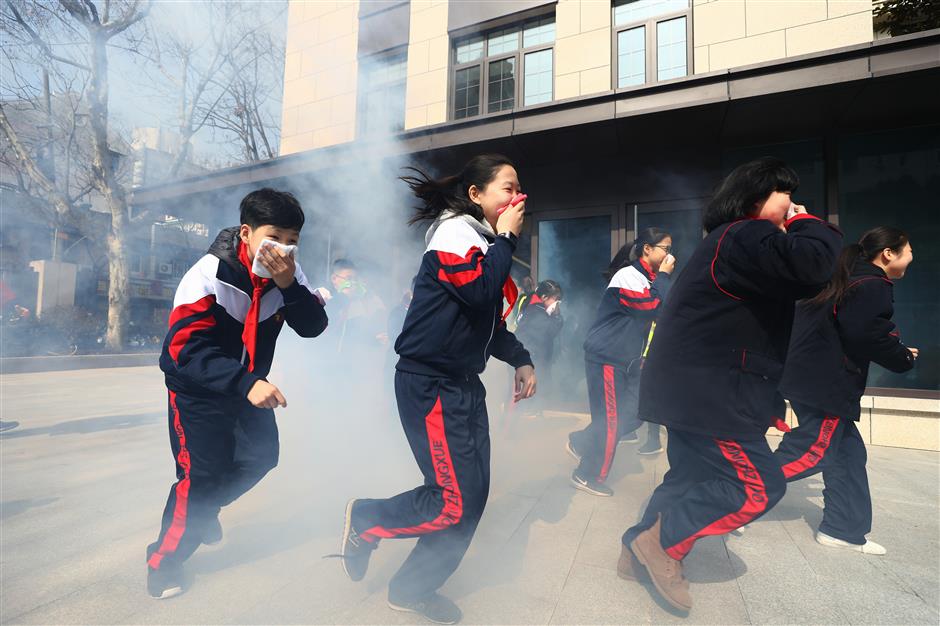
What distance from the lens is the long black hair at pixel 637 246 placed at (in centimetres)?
310

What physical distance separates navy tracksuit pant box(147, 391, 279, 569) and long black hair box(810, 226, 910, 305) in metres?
2.89

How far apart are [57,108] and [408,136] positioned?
4178 mm

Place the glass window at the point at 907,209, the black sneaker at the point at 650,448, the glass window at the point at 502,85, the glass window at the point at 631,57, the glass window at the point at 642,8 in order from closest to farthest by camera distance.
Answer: the black sneaker at the point at 650,448 < the glass window at the point at 907,209 < the glass window at the point at 642,8 < the glass window at the point at 631,57 < the glass window at the point at 502,85

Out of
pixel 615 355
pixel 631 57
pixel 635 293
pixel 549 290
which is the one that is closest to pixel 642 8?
pixel 631 57

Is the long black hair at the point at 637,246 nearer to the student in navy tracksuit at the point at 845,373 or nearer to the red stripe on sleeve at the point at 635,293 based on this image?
the red stripe on sleeve at the point at 635,293

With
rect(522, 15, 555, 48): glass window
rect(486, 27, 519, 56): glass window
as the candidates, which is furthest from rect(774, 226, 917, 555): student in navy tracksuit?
rect(486, 27, 519, 56): glass window

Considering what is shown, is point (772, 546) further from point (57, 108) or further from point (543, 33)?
point (57, 108)

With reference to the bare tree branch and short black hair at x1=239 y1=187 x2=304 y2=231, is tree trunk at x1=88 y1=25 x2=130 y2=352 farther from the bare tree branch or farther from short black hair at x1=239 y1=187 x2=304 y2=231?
short black hair at x1=239 y1=187 x2=304 y2=231

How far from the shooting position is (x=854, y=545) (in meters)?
2.34

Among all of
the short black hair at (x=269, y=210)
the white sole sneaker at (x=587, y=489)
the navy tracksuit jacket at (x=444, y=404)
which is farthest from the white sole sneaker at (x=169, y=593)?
the white sole sneaker at (x=587, y=489)

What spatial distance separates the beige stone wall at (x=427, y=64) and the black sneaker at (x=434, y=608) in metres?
6.97

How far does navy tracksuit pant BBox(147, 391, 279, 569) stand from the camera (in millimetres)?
1734

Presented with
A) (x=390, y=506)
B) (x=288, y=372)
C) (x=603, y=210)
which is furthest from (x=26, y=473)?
(x=603, y=210)

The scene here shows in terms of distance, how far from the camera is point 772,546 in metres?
2.37
